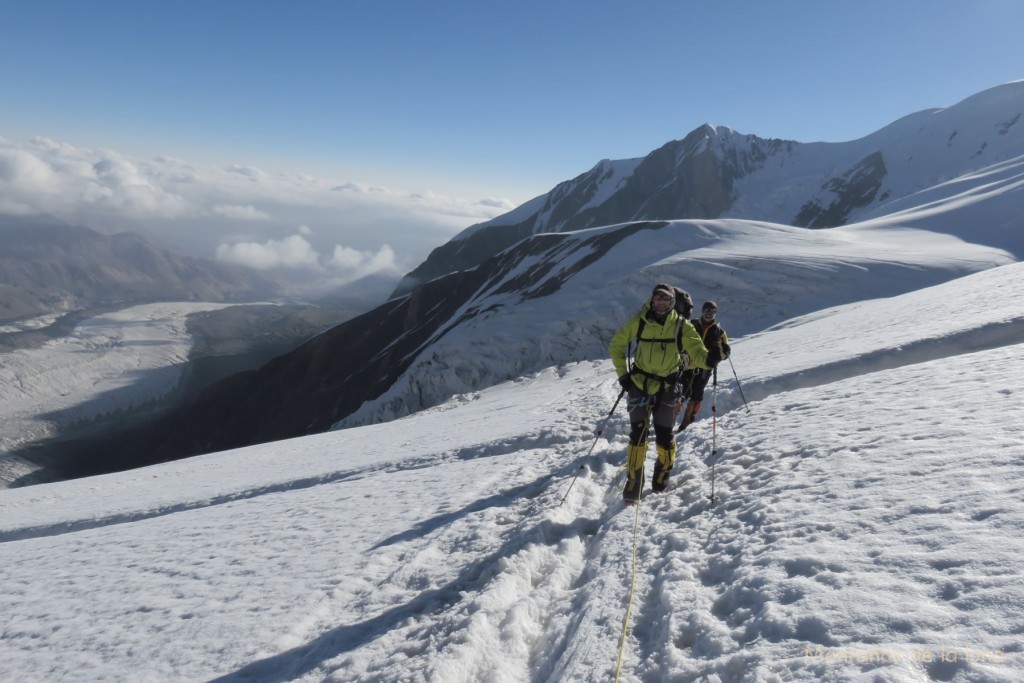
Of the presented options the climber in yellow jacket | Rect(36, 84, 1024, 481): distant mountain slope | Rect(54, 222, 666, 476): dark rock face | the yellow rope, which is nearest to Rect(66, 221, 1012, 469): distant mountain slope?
Rect(36, 84, 1024, 481): distant mountain slope

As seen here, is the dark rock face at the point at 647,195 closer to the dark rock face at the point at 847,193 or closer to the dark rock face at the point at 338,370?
the dark rock face at the point at 847,193

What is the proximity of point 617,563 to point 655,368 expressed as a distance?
121 inches

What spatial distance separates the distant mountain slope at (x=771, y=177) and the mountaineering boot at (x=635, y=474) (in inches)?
4847

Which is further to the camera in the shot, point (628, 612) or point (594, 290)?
point (594, 290)

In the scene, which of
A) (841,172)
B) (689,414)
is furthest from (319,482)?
(841,172)

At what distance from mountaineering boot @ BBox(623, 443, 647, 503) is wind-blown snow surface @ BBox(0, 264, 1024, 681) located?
12.9 inches

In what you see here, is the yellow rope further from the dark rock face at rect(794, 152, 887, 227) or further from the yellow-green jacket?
the dark rock face at rect(794, 152, 887, 227)

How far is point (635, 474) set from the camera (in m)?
8.66

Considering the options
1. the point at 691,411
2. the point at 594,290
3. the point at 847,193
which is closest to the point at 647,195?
the point at 847,193

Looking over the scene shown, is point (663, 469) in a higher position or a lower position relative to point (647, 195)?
lower

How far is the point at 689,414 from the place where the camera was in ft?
40.9

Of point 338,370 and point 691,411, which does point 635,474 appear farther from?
point 338,370

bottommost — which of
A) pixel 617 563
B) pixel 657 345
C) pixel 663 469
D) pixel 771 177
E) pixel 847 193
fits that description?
pixel 617 563

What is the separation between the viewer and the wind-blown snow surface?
171 inches
